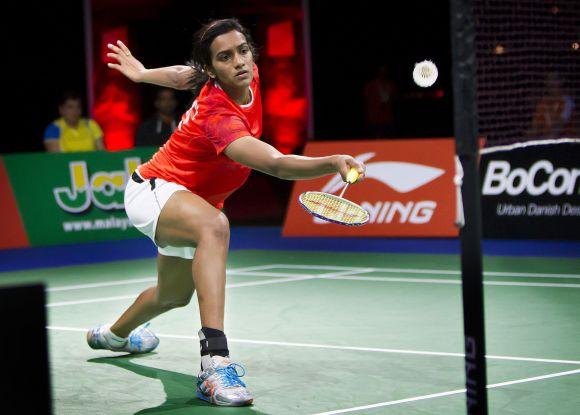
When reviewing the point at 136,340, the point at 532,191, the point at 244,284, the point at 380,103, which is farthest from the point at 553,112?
the point at 136,340

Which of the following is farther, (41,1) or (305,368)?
(41,1)

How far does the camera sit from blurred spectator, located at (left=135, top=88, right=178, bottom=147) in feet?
41.0

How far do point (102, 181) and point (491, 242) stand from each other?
4.52 meters

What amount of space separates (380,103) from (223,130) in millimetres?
13968

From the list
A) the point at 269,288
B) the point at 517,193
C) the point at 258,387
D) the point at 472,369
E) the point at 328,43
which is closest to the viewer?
the point at 472,369

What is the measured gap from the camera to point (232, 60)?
5.33m

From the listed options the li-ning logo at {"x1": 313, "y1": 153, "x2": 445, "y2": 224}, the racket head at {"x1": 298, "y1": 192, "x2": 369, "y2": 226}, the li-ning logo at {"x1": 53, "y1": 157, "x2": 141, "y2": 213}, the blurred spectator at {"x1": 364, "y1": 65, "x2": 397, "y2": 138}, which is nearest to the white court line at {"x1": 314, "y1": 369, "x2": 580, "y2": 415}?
the racket head at {"x1": 298, "y1": 192, "x2": 369, "y2": 226}

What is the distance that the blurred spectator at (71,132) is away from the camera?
42.8 feet

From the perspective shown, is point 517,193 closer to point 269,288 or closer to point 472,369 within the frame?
point 269,288

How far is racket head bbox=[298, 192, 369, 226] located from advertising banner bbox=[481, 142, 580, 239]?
287 inches

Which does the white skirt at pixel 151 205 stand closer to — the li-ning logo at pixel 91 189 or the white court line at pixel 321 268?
the white court line at pixel 321 268

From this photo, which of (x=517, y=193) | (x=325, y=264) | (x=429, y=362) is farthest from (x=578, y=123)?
(x=429, y=362)

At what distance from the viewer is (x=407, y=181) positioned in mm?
12383

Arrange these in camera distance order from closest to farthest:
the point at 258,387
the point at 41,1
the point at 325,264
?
the point at 258,387 < the point at 325,264 < the point at 41,1
